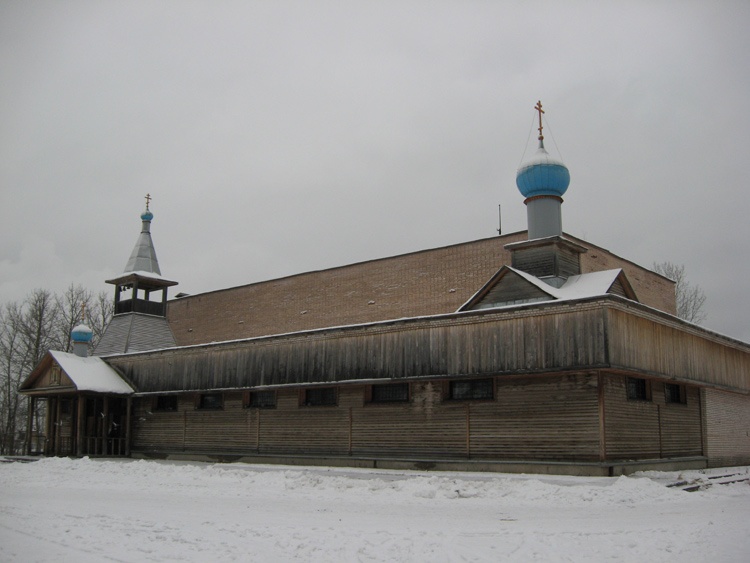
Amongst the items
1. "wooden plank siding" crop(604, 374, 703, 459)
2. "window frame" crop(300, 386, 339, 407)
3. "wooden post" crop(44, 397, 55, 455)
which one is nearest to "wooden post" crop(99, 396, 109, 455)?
"wooden post" crop(44, 397, 55, 455)

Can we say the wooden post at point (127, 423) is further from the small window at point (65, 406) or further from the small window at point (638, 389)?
the small window at point (638, 389)

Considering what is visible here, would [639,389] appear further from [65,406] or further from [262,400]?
[65,406]

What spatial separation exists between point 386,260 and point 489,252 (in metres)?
6.29

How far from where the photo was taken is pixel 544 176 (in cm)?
2489

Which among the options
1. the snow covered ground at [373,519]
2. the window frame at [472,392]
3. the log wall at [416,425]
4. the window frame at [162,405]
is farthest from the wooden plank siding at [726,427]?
the window frame at [162,405]

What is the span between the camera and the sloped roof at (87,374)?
1158 inches

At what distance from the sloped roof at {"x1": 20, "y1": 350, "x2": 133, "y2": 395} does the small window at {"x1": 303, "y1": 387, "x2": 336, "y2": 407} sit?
9.44 m

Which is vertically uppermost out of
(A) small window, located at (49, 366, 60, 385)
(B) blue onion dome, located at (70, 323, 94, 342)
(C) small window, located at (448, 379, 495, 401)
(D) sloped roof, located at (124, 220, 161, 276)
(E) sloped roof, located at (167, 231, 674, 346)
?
(D) sloped roof, located at (124, 220, 161, 276)

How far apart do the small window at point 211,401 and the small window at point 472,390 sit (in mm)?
10187

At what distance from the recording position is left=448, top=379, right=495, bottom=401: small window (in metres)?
20.4

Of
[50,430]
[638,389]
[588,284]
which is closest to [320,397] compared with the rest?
[588,284]

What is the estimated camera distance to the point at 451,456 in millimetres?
20625

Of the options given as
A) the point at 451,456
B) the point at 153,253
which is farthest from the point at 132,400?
the point at 451,456

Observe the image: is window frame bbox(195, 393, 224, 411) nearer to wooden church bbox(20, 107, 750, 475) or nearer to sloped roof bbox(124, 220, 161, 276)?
wooden church bbox(20, 107, 750, 475)
